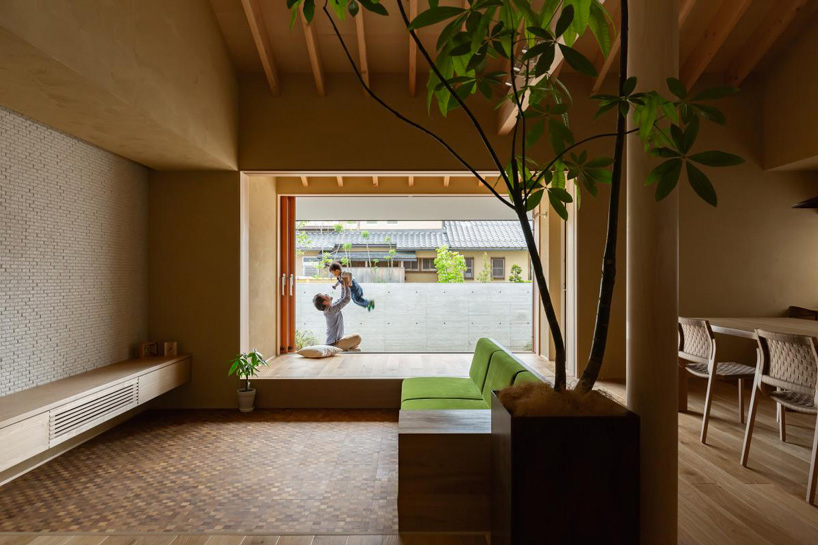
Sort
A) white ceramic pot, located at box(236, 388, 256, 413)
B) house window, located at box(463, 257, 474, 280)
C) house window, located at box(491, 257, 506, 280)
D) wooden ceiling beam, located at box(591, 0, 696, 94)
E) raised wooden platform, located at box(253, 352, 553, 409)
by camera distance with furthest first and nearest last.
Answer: house window, located at box(463, 257, 474, 280) < house window, located at box(491, 257, 506, 280) < raised wooden platform, located at box(253, 352, 553, 409) < white ceramic pot, located at box(236, 388, 256, 413) < wooden ceiling beam, located at box(591, 0, 696, 94)

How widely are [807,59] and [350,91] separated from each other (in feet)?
14.0

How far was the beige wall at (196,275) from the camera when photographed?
495 cm

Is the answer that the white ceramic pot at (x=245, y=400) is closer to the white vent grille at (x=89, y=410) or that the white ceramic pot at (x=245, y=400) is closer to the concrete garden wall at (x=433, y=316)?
the white vent grille at (x=89, y=410)

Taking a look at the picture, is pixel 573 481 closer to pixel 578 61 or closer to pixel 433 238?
pixel 578 61

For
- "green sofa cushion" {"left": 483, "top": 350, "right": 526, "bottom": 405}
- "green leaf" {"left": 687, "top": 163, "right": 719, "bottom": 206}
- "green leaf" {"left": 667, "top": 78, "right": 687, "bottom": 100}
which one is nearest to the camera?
"green leaf" {"left": 687, "top": 163, "right": 719, "bottom": 206}

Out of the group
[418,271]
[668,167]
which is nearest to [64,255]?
[668,167]

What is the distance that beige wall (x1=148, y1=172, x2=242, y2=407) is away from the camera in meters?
4.95

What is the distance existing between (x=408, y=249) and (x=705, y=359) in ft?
28.3

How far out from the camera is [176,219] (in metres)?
4.95

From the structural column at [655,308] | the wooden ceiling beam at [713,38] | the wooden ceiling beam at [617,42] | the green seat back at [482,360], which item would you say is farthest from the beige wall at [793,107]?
the structural column at [655,308]

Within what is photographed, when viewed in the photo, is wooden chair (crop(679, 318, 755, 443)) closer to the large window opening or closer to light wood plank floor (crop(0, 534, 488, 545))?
light wood plank floor (crop(0, 534, 488, 545))

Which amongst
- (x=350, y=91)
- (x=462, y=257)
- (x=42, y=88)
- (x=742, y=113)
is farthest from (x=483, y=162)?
(x=462, y=257)

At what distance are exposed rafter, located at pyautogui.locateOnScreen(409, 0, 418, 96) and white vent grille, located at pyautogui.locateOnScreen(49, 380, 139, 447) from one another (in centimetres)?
353

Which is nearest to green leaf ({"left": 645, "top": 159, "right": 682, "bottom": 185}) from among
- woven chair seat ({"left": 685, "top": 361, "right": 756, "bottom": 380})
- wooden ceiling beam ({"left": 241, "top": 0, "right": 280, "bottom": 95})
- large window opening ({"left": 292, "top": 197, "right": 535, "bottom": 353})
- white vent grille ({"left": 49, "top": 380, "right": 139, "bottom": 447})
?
woven chair seat ({"left": 685, "top": 361, "right": 756, "bottom": 380})
